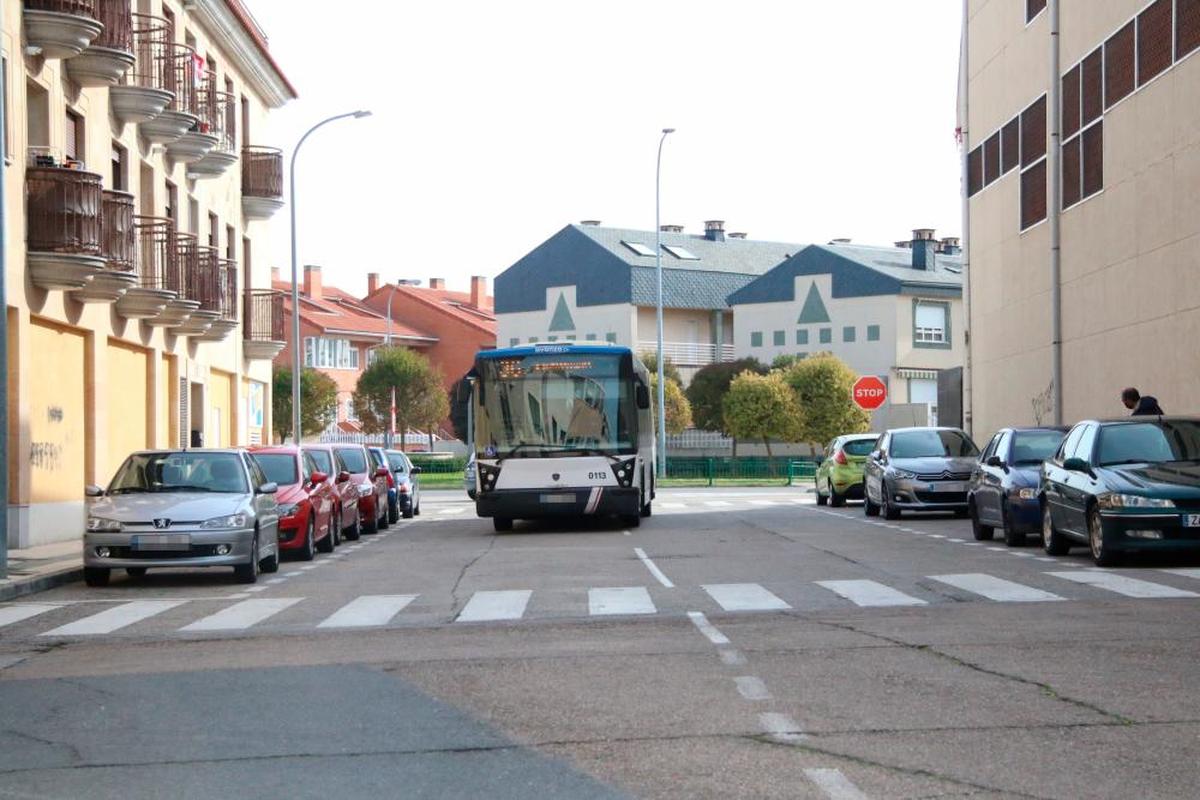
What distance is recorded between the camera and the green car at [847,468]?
39.8 meters

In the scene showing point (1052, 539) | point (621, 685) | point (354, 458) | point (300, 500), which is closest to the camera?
point (621, 685)

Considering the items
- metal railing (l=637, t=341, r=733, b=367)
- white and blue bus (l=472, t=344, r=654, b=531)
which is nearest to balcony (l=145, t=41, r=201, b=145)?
white and blue bus (l=472, t=344, r=654, b=531)

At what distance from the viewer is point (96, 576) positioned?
19719 mm

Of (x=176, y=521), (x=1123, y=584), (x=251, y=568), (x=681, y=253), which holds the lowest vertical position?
(x=251, y=568)

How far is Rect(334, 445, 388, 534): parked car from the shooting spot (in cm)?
3188

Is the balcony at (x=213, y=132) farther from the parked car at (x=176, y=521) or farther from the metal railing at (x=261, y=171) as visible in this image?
the parked car at (x=176, y=521)

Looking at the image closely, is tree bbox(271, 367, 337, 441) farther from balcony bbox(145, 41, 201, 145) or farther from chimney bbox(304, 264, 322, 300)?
balcony bbox(145, 41, 201, 145)

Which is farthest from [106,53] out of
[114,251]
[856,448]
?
[856,448]

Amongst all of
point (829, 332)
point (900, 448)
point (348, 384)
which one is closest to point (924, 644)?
point (900, 448)

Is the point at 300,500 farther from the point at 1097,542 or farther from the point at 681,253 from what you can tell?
the point at 681,253

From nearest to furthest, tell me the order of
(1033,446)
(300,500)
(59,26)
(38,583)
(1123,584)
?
1. (1123,584)
2. (38,583)
3. (300,500)
4. (1033,446)
5. (59,26)

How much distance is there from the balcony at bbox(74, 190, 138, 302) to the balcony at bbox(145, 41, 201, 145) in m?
4.46

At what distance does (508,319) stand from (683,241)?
36.6 feet

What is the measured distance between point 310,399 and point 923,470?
57.4 metres
